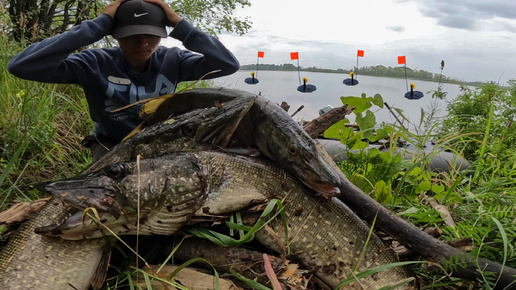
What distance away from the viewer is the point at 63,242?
1.70 metres

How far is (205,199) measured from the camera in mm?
1697

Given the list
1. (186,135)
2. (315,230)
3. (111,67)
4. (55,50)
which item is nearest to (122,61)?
(111,67)

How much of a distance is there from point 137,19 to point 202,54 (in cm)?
54

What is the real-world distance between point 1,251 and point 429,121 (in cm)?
289

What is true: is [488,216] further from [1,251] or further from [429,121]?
[1,251]

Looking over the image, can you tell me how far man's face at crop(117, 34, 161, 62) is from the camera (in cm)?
276

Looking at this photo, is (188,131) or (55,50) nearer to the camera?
(188,131)

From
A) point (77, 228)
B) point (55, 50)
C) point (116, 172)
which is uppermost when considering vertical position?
point (55, 50)

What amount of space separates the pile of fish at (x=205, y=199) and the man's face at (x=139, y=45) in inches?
38.5

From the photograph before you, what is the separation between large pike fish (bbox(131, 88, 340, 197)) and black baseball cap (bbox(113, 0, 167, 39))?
673 mm

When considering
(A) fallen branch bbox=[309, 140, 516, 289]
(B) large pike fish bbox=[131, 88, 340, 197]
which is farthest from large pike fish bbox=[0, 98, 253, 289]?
(A) fallen branch bbox=[309, 140, 516, 289]

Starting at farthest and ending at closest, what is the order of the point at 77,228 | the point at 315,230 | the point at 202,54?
the point at 202,54 → the point at 315,230 → the point at 77,228

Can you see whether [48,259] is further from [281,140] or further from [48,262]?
[281,140]

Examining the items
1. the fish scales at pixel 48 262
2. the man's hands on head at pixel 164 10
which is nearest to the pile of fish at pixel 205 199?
the fish scales at pixel 48 262
